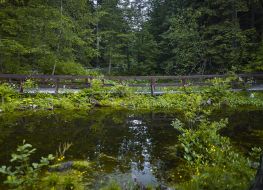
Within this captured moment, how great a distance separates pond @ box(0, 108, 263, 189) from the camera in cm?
959

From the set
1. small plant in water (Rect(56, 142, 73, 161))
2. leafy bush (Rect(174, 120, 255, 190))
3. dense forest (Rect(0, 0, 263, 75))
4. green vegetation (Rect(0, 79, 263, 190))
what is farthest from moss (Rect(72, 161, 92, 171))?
dense forest (Rect(0, 0, 263, 75))

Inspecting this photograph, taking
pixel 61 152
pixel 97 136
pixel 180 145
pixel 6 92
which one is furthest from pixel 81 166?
pixel 6 92

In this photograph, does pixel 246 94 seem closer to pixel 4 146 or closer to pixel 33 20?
pixel 33 20

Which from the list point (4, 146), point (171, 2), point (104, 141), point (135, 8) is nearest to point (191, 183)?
point (104, 141)

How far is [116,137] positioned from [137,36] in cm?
3176

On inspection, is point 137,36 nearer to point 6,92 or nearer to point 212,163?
point 6,92

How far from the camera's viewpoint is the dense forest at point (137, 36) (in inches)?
1004

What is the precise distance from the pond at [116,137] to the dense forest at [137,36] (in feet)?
27.5

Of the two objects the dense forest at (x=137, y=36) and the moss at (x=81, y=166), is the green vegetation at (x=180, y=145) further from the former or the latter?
the dense forest at (x=137, y=36)

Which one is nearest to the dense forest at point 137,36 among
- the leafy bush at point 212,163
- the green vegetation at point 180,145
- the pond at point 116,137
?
the green vegetation at point 180,145

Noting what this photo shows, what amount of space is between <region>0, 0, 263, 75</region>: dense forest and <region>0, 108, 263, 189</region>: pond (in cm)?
837

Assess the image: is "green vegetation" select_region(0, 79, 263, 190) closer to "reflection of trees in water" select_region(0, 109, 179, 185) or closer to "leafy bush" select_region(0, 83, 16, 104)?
"leafy bush" select_region(0, 83, 16, 104)

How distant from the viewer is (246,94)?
24.9m

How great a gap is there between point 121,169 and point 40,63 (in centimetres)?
1849
